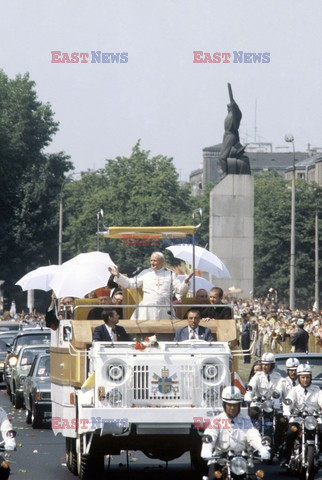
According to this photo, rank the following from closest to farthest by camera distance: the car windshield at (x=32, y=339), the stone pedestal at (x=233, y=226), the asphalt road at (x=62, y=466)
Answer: the asphalt road at (x=62, y=466) < the car windshield at (x=32, y=339) < the stone pedestal at (x=233, y=226)

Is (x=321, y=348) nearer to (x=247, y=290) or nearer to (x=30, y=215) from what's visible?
(x=247, y=290)

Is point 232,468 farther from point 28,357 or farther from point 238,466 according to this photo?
point 28,357

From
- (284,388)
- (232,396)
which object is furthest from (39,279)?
(232,396)

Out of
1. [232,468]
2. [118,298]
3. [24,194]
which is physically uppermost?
[24,194]

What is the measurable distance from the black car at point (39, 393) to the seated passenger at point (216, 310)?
883cm

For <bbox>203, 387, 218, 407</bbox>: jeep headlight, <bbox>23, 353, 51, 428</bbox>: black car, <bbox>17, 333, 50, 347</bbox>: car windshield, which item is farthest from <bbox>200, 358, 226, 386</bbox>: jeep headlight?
<bbox>17, 333, 50, 347</bbox>: car windshield

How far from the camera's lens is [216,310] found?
59.3ft

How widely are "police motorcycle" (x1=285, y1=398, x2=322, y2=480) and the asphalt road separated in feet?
2.11

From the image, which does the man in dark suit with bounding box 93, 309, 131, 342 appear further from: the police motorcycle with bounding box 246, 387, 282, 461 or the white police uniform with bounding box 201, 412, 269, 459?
the white police uniform with bounding box 201, 412, 269, 459

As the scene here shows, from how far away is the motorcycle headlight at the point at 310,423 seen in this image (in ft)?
57.4

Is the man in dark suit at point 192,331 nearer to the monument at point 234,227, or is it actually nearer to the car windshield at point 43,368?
the car windshield at point 43,368

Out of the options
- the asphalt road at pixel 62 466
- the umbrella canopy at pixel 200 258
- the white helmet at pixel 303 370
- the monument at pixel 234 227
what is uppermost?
the monument at pixel 234 227

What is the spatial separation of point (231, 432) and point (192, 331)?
3332 mm

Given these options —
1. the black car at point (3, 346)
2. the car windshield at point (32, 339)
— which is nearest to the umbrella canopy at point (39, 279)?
the car windshield at point (32, 339)
